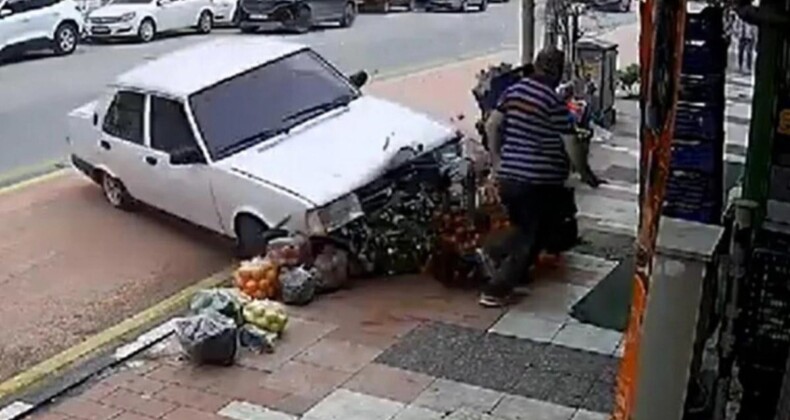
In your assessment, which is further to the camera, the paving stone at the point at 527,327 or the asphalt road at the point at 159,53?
the asphalt road at the point at 159,53

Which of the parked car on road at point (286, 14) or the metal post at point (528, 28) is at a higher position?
the metal post at point (528, 28)

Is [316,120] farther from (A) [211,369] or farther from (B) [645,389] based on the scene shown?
(B) [645,389]

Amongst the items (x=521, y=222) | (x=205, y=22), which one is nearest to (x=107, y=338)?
(x=521, y=222)

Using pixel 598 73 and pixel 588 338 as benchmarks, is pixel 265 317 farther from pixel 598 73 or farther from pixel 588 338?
pixel 598 73

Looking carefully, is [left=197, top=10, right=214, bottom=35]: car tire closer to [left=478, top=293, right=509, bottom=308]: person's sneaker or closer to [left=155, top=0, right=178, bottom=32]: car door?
[left=155, top=0, right=178, bottom=32]: car door

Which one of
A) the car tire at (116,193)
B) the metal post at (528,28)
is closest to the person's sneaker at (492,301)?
the car tire at (116,193)

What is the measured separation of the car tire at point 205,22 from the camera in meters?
26.6

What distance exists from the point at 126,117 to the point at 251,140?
5.33 ft

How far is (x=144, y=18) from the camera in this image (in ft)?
80.2

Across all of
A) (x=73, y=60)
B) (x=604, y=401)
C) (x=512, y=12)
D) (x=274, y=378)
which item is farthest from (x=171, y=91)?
(x=512, y=12)

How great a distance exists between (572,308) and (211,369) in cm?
259

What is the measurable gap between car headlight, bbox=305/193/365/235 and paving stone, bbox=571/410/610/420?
2.74 meters

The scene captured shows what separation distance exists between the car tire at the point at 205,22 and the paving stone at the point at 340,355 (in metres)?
20.0

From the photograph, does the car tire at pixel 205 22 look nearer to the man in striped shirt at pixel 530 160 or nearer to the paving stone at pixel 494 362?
the man in striped shirt at pixel 530 160
